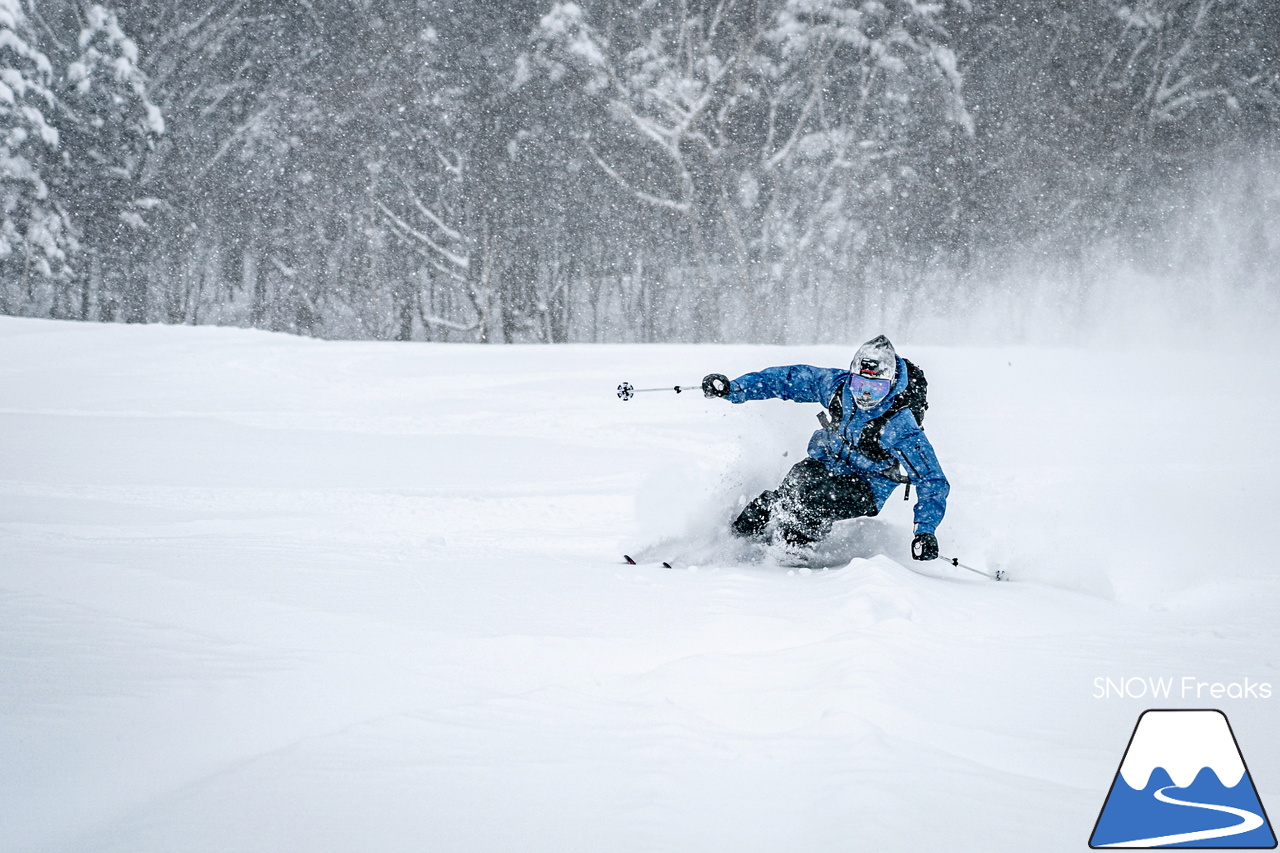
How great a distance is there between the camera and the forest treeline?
83.2ft

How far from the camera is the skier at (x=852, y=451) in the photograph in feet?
18.2

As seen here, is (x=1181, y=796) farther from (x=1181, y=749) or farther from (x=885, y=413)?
(x=885, y=413)


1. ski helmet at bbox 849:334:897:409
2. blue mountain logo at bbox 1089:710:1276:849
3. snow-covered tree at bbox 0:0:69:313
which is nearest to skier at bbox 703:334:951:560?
ski helmet at bbox 849:334:897:409

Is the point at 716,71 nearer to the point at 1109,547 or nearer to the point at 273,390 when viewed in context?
the point at 273,390

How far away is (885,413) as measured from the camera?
5.59 metres

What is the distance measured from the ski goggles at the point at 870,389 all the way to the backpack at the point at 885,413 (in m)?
0.09

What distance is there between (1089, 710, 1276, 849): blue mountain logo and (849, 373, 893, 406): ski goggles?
285 cm

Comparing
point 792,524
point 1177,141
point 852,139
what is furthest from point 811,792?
point 1177,141

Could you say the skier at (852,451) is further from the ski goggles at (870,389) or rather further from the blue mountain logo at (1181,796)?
the blue mountain logo at (1181,796)

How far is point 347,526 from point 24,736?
13.2ft

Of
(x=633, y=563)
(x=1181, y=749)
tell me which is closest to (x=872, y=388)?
(x=633, y=563)

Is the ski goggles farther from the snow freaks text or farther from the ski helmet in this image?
the snow freaks text

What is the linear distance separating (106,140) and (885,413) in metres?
25.2

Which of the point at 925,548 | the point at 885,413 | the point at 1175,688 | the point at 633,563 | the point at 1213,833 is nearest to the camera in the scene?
the point at 1213,833
